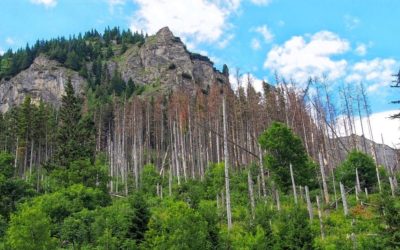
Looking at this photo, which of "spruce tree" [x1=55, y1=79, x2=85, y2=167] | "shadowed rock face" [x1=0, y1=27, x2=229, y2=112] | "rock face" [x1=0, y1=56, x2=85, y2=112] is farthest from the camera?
"rock face" [x1=0, y1=56, x2=85, y2=112]

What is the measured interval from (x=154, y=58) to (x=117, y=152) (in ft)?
201

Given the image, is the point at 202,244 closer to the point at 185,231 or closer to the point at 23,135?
the point at 185,231

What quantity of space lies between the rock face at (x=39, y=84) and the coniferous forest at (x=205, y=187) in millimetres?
25505

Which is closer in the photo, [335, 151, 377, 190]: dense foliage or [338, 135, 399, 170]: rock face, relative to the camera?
[335, 151, 377, 190]: dense foliage

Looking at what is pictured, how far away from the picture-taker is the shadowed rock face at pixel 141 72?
115250 millimetres

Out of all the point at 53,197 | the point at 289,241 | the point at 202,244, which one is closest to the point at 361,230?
the point at 289,241

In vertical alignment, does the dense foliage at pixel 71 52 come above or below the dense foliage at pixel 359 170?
above

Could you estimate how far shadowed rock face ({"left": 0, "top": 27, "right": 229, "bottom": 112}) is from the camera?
115 m

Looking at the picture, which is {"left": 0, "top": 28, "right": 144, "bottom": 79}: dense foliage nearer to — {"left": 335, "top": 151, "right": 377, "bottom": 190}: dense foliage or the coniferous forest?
the coniferous forest

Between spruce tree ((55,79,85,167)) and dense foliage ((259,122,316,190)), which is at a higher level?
spruce tree ((55,79,85,167))

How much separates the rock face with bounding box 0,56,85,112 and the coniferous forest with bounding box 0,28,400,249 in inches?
1004

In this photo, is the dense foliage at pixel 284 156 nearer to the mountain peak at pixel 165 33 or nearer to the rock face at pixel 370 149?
the rock face at pixel 370 149

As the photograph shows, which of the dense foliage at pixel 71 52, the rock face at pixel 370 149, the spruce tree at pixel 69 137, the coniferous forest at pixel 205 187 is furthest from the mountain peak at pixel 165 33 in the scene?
the spruce tree at pixel 69 137

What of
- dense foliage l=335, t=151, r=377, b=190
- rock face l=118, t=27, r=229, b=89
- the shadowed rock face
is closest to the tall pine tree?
dense foliage l=335, t=151, r=377, b=190
